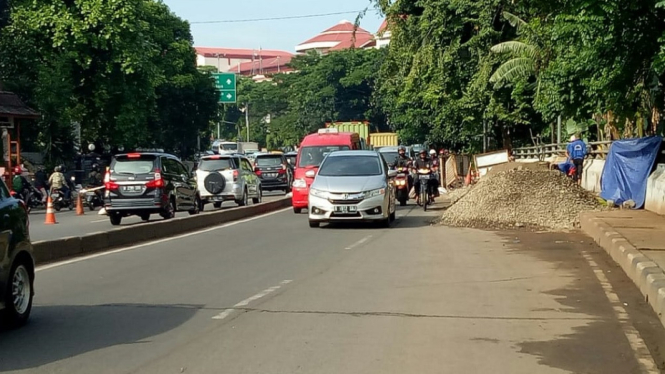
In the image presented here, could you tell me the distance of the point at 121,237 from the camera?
17.3 m

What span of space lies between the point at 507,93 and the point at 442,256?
25.7 meters

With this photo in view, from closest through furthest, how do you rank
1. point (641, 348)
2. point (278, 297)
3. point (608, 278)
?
1. point (641, 348)
2. point (278, 297)
3. point (608, 278)

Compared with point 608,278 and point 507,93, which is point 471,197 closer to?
point 608,278

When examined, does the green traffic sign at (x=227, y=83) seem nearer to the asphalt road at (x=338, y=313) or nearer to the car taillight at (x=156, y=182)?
the car taillight at (x=156, y=182)

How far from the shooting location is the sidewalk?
1011 centimetres

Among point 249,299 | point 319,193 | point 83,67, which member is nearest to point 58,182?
point 83,67

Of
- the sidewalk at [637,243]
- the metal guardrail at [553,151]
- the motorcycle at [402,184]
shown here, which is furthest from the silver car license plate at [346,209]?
the metal guardrail at [553,151]

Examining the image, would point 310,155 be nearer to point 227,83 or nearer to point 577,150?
point 577,150

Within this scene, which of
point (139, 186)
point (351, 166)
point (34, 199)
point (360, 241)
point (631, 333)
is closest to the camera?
point (631, 333)

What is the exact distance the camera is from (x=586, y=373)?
6910 mm

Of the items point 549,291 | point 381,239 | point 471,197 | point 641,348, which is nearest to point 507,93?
point 471,197

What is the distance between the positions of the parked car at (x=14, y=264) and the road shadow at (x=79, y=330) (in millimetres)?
182

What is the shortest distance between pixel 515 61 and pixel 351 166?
1559cm

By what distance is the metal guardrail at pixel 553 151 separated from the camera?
103ft
